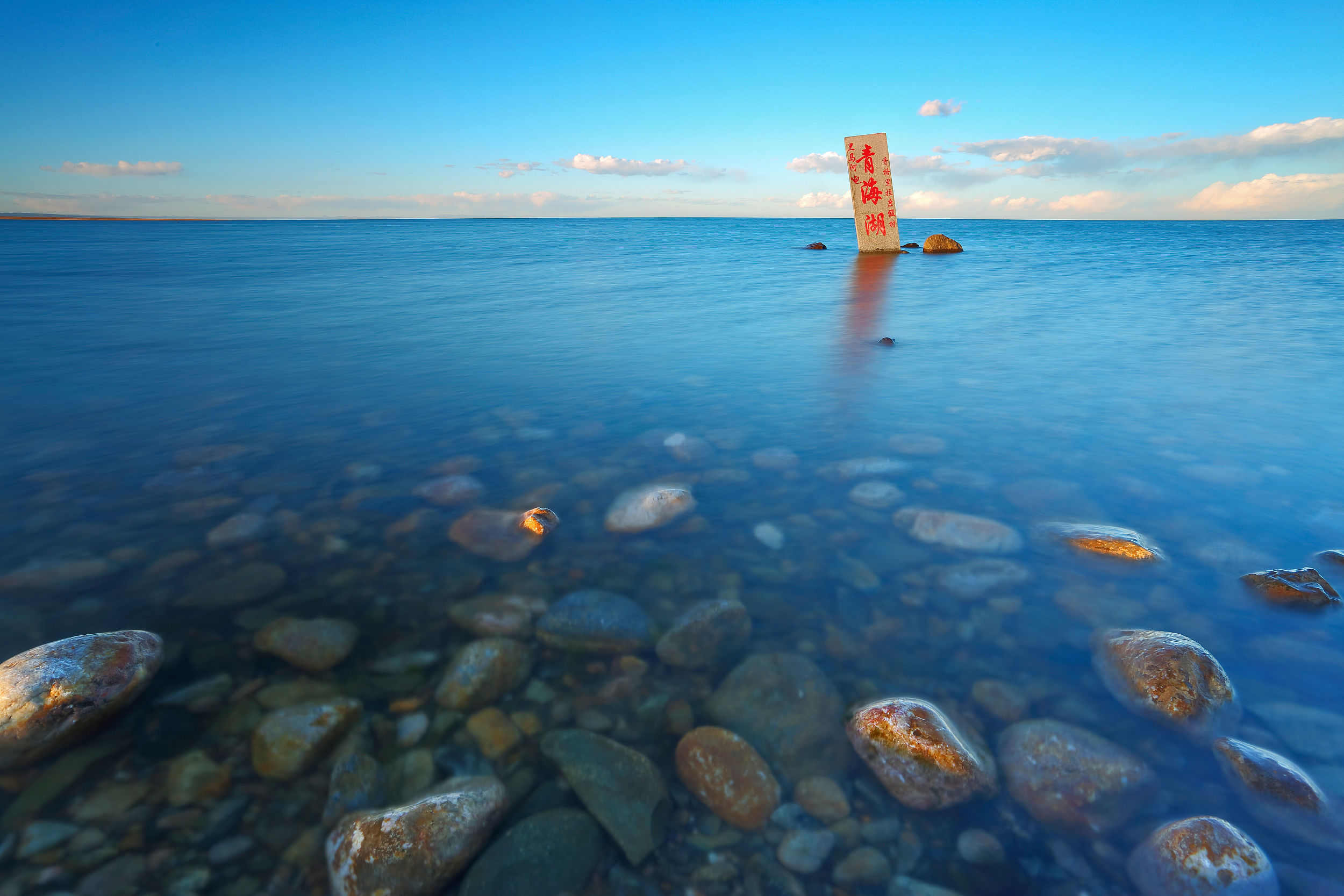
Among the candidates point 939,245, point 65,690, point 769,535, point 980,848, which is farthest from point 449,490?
point 939,245

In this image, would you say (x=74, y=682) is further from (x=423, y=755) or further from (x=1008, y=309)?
(x=1008, y=309)

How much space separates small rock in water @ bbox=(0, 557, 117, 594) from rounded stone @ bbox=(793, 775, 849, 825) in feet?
12.7

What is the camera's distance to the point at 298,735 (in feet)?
7.48

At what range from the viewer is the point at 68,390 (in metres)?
6.89

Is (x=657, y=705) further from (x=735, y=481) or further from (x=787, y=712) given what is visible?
(x=735, y=481)

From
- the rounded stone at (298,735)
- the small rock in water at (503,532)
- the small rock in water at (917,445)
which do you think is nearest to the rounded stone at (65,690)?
the rounded stone at (298,735)

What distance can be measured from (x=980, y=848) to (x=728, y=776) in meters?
0.86

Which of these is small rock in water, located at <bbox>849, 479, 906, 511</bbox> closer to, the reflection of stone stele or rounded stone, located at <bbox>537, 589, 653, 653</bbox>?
rounded stone, located at <bbox>537, 589, 653, 653</bbox>

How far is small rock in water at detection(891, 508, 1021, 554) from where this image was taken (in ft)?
11.7

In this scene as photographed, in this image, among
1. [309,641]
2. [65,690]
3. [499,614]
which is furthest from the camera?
[499,614]

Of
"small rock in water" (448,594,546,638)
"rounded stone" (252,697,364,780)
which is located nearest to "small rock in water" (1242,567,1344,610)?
"small rock in water" (448,594,546,638)

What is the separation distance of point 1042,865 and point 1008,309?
14.1 meters

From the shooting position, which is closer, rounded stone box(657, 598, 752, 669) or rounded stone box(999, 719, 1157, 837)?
rounded stone box(999, 719, 1157, 837)

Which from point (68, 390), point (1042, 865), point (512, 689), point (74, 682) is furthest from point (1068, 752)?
point (68, 390)
